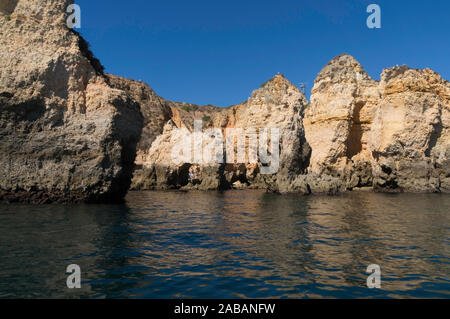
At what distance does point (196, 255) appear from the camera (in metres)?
8.65

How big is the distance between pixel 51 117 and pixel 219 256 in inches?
553

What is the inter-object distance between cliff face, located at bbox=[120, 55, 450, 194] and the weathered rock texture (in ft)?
53.3

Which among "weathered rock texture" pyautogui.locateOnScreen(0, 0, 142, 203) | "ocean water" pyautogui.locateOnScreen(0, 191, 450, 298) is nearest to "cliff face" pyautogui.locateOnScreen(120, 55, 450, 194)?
"weathered rock texture" pyautogui.locateOnScreen(0, 0, 142, 203)

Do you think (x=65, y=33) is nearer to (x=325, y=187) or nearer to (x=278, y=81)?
(x=325, y=187)

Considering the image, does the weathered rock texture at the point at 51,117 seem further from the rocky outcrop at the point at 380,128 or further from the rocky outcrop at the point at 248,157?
the rocky outcrop at the point at 380,128

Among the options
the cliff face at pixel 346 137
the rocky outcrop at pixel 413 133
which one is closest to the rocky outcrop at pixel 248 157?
the cliff face at pixel 346 137

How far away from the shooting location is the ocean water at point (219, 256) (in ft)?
20.6

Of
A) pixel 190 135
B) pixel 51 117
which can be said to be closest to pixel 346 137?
pixel 190 135

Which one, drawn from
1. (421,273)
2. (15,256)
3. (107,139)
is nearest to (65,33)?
(107,139)

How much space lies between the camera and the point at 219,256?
8609 millimetres

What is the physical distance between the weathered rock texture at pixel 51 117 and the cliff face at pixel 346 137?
16.2 metres

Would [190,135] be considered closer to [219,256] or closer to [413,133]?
[413,133]

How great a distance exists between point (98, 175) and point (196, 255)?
11.7 metres

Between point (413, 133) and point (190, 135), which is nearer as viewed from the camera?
point (413, 133)
